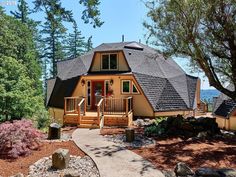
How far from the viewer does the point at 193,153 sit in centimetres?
960

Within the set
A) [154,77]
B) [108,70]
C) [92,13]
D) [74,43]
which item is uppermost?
[74,43]

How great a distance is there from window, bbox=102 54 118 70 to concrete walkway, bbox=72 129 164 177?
10228 mm

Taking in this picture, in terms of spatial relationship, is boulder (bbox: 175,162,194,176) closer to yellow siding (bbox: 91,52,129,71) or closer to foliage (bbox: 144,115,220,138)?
foliage (bbox: 144,115,220,138)

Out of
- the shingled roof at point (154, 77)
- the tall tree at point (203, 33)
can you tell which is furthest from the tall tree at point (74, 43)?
the tall tree at point (203, 33)

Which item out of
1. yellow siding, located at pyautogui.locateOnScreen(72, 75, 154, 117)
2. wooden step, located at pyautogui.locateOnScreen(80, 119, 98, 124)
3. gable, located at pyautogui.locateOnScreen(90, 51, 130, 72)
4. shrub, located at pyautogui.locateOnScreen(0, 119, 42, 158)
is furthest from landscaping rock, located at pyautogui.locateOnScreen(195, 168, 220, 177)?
gable, located at pyautogui.locateOnScreen(90, 51, 130, 72)

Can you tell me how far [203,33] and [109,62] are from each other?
11073 mm

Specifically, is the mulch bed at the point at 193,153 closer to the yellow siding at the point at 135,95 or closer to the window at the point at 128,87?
the yellow siding at the point at 135,95

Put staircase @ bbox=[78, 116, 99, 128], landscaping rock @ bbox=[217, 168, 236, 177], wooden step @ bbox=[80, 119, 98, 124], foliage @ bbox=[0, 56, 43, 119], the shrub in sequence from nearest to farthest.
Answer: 1. landscaping rock @ bbox=[217, 168, 236, 177]
2. the shrub
3. foliage @ bbox=[0, 56, 43, 119]
4. staircase @ bbox=[78, 116, 99, 128]
5. wooden step @ bbox=[80, 119, 98, 124]

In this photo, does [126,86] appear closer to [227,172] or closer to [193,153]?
[193,153]

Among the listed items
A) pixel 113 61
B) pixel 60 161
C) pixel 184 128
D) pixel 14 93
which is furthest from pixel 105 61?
pixel 60 161

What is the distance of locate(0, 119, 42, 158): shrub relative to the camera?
9961mm

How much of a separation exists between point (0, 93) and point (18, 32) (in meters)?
20.7

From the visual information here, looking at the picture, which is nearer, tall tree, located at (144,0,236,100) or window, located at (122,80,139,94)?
tall tree, located at (144,0,236,100)

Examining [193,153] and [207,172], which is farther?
[193,153]
